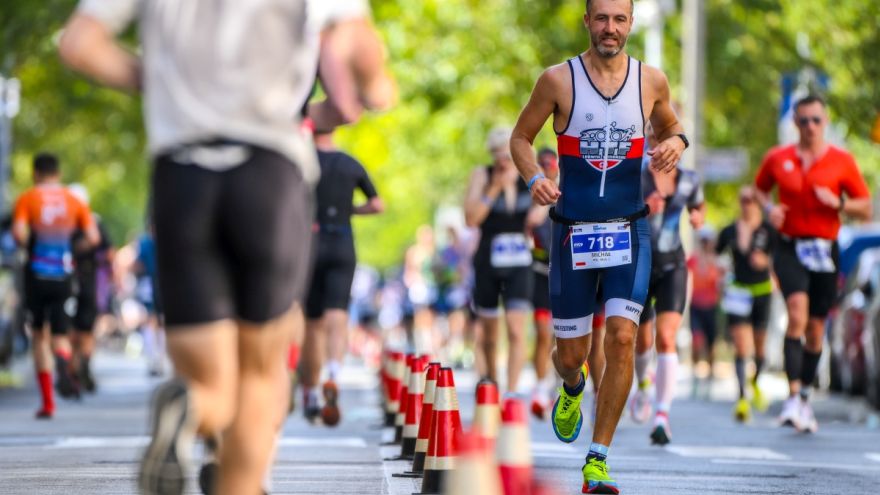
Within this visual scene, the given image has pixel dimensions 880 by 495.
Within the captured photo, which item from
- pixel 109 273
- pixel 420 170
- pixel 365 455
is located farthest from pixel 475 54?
pixel 365 455

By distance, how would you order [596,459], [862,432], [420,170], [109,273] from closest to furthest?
[596,459] → [862,432] → [109,273] → [420,170]

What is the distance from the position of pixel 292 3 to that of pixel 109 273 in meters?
23.3

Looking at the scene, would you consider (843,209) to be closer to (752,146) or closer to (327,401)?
(327,401)

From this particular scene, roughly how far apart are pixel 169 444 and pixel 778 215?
10.2 metres

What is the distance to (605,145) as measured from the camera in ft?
32.1

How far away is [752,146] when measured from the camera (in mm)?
37312

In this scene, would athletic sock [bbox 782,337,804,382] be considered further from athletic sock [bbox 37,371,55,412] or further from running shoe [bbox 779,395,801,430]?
athletic sock [bbox 37,371,55,412]

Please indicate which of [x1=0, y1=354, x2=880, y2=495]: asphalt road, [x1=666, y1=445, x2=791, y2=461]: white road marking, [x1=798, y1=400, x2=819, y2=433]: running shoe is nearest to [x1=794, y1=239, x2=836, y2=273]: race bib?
[x1=798, y1=400, x2=819, y2=433]: running shoe

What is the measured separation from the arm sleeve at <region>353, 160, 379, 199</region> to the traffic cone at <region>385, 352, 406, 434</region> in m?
1.27

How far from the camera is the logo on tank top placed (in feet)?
32.1

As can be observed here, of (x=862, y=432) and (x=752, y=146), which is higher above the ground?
(x=752, y=146)

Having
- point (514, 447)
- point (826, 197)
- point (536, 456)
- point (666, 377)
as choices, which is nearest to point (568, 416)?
point (536, 456)

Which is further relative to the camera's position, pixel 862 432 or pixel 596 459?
pixel 862 432

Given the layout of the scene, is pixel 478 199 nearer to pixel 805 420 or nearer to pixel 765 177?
pixel 765 177
